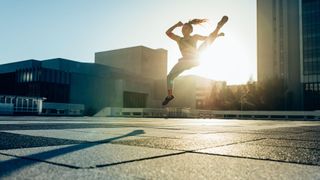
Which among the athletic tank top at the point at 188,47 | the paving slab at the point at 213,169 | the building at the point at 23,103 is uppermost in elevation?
the athletic tank top at the point at 188,47

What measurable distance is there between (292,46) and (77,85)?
53.8 m

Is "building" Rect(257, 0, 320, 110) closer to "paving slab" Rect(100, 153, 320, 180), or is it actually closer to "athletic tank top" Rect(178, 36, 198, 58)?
"athletic tank top" Rect(178, 36, 198, 58)

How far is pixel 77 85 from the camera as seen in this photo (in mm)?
83688

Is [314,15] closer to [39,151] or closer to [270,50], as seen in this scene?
[270,50]

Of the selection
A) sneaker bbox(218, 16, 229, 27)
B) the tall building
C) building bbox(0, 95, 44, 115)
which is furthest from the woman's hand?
the tall building

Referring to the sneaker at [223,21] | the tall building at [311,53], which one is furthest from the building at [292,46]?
the sneaker at [223,21]

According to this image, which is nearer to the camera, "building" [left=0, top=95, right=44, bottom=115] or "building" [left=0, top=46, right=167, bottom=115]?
"building" [left=0, top=95, right=44, bottom=115]

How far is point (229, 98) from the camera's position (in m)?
73.0

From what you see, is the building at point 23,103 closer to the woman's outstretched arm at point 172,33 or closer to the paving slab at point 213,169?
the woman's outstretched arm at point 172,33

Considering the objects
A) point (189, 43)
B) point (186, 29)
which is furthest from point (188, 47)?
point (186, 29)

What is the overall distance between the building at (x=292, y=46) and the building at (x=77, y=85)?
1472 inches

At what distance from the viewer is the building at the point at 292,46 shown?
71312mm

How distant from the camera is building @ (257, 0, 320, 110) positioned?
2808 inches

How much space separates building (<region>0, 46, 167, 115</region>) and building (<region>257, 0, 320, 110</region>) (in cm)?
3739
